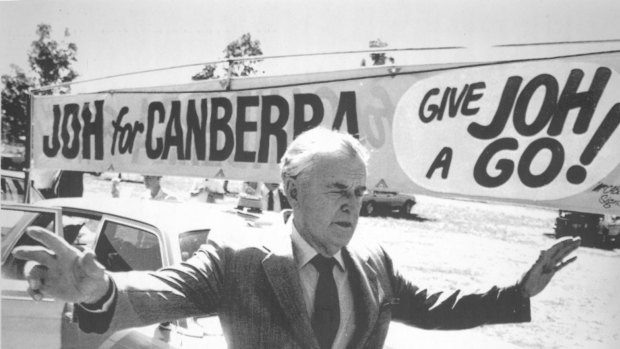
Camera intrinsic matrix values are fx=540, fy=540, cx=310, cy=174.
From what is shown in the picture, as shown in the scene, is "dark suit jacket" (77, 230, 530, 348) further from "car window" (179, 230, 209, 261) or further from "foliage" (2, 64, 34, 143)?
"foliage" (2, 64, 34, 143)

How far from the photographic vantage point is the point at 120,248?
263 centimetres

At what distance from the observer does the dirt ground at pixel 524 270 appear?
2158 millimetres

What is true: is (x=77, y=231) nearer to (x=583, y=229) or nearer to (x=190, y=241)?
(x=190, y=241)

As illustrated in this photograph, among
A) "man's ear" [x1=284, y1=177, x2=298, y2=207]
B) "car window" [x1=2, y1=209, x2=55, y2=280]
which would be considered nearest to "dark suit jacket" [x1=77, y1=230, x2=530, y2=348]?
"man's ear" [x1=284, y1=177, x2=298, y2=207]

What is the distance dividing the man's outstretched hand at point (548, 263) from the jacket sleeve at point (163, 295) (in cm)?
81

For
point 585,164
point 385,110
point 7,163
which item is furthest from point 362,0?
point 7,163

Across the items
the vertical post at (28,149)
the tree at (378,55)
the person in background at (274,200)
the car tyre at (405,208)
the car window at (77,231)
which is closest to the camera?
the tree at (378,55)

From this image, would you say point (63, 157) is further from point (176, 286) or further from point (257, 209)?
point (176, 286)

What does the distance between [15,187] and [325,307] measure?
3.51 m

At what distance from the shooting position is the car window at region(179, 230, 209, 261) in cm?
238

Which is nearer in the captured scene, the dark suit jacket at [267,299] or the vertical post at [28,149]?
the dark suit jacket at [267,299]

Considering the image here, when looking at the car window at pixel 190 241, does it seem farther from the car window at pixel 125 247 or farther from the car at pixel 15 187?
the car at pixel 15 187

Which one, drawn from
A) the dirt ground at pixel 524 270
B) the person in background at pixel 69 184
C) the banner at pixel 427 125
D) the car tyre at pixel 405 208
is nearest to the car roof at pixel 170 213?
the banner at pixel 427 125

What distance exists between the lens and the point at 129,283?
43.4 inches
